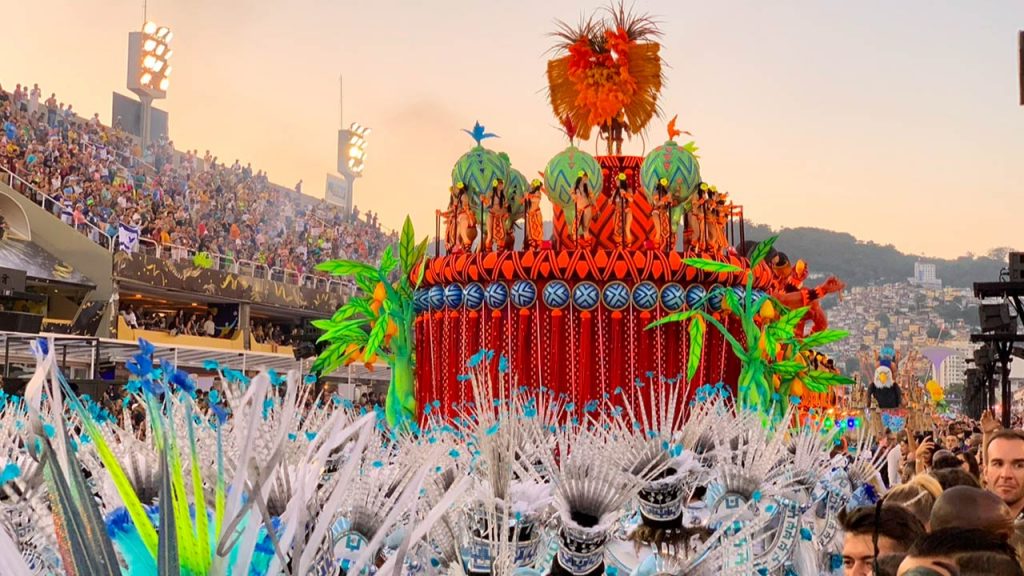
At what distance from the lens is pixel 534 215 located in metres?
13.7

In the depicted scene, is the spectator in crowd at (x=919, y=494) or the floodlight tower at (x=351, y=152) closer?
the spectator in crowd at (x=919, y=494)

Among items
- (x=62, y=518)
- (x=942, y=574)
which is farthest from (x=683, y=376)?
(x=62, y=518)

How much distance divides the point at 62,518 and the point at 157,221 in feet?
96.1

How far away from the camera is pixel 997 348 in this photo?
20547mm

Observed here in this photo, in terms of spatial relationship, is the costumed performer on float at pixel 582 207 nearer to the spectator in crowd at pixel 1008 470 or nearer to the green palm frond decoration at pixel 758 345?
the green palm frond decoration at pixel 758 345

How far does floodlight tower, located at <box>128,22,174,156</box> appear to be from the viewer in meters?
39.8

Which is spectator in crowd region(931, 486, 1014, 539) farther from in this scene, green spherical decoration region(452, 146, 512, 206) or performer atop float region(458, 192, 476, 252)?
performer atop float region(458, 192, 476, 252)

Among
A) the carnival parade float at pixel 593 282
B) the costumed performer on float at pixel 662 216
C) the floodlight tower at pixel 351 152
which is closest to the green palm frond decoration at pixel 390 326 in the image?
the carnival parade float at pixel 593 282

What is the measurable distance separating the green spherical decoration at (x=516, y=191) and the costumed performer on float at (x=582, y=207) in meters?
0.68

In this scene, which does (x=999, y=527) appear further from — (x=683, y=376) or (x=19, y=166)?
(x=19, y=166)

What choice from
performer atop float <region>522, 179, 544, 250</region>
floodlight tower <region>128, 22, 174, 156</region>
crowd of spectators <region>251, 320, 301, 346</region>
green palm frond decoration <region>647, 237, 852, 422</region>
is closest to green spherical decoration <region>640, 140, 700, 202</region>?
green palm frond decoration <region>647, 237, 852, 422</region>

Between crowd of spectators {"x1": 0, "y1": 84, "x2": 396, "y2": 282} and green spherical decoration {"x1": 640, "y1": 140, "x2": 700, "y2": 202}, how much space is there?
630 inches

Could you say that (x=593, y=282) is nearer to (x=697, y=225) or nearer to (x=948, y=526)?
(x=697, y=225)

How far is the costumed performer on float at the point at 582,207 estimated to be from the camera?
12.9m
